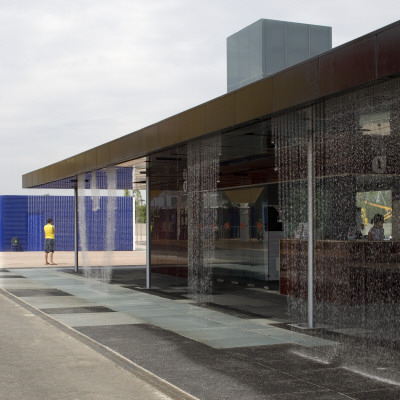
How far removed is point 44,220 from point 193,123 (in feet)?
92.2

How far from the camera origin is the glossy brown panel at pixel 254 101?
8.61 meters

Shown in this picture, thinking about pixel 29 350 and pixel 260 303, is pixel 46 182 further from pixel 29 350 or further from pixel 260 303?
pixel 29 350

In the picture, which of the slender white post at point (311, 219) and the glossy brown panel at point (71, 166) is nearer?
the slender white post at point (311, 219)

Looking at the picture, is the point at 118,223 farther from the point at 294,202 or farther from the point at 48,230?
the point at 294,202

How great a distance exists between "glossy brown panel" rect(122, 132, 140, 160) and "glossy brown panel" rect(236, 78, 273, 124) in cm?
433

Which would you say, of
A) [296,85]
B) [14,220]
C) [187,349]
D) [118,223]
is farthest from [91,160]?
[118,223]

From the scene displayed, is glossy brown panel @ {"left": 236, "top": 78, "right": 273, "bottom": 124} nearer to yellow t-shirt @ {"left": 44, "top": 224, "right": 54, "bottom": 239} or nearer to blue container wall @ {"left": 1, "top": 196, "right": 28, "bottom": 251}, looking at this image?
yellow t-shirt @ {"left": 44, "top": 224, "right": 54, "bottom": 239}

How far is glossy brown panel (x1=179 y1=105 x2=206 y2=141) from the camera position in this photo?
34.2ft

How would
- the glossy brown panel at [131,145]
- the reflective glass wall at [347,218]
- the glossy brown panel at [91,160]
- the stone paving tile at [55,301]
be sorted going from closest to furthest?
1. the reflective glass wall at [347,218]
2. the stone paving tile at [55,301]
3. the glossy brown panel at [131,145]
4. the glossy brown panel at [91,160]

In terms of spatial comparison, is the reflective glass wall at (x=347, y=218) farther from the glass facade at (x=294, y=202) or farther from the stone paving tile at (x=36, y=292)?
the stone paving tile at (x=36, y=292)

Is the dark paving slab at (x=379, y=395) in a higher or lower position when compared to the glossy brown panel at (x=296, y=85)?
lower

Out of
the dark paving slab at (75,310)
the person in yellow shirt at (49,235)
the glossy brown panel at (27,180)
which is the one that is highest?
the glossy brown panel at (27,180)

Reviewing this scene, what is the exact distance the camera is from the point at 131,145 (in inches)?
538

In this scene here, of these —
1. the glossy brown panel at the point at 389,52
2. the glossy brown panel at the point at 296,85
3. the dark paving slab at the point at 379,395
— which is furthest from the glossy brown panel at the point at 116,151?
the dark paving slab at the point at 379,395
